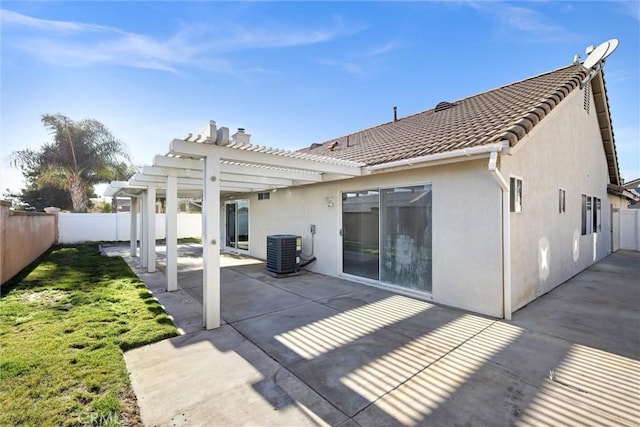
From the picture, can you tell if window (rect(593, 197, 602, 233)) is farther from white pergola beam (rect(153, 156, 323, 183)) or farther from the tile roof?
white pergola beam (rect(153, 156, 323, 183))

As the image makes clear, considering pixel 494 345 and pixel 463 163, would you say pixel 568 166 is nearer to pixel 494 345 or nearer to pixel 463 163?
pixel 463 163

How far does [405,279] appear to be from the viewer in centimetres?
678

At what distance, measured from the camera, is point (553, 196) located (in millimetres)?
7293

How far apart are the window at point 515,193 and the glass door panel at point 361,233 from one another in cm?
284

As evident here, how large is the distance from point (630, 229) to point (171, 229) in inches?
844

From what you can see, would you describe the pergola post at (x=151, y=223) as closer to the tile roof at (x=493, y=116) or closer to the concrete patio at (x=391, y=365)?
the concrete patio at (x=391, y=365)

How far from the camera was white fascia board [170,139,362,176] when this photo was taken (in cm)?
452

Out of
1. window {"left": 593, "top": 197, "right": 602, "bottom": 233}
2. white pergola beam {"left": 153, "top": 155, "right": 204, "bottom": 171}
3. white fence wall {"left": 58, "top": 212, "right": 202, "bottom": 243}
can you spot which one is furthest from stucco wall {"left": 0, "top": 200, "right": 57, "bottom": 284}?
window {"left": 593, "top": 197, "right": 602, "bottom": 233}

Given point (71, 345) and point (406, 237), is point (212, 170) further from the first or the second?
point (406, 237)

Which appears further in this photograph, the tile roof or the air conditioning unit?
the air conditioning unit

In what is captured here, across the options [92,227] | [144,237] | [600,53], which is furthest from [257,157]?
[92,227]

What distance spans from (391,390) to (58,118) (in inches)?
1087

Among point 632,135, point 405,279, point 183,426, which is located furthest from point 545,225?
point 632,135

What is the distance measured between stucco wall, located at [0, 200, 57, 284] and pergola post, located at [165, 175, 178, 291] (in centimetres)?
379
